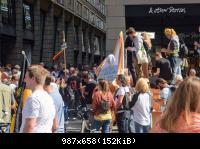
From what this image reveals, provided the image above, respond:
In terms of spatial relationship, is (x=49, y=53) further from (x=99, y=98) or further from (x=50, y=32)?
(x=99, y=98)

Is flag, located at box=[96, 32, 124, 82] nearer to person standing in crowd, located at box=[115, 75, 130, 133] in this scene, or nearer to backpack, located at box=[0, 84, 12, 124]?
person standing in crowd, located at box=[115, 75, 130, 133]

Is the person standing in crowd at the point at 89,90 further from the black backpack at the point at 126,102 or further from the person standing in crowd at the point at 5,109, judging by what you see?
the person standing in crowd at the point at 5,109

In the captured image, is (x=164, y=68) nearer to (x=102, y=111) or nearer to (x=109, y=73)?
(x=109, y=73)

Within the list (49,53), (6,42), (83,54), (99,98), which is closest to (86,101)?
(99,98)

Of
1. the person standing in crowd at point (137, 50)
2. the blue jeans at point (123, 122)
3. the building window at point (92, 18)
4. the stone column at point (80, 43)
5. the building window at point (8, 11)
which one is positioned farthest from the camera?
the building window at point (92, 18)

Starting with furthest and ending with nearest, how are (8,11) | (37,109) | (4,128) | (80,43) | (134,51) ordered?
(80,43) < (8,11) < (134,51) < (4,128) < (37,109)

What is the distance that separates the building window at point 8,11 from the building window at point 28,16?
9.81 ft

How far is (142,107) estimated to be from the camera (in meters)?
10.6

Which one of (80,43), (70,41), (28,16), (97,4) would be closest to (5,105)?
(28,16)

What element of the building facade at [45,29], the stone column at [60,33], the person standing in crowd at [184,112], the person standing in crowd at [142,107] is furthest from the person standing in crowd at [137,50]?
the stone column at [60,33]

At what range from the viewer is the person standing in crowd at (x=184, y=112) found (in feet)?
13.1

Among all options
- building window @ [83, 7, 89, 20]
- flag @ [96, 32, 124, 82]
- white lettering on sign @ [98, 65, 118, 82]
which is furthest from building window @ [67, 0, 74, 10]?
white lettering on sign @ [98, 65, 118, 82]

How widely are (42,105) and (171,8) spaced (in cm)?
1661

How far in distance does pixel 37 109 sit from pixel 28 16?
34700 mm
